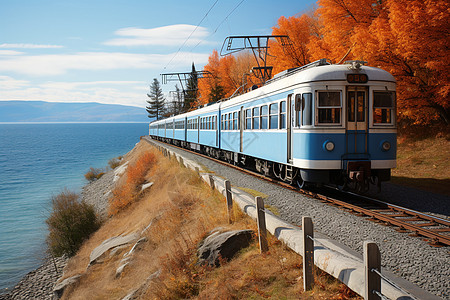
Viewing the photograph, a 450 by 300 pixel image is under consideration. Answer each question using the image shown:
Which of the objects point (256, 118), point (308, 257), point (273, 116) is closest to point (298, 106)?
point (273, 116)

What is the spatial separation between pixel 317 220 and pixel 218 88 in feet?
156

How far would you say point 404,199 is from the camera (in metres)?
10.7

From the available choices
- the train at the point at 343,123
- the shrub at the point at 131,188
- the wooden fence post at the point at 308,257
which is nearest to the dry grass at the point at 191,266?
the wooden fence post at the point at 308,257

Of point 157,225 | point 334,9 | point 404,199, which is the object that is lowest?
point 157,225

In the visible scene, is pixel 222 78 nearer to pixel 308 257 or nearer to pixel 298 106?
pixel 298 106

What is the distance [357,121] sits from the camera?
10.2 metres

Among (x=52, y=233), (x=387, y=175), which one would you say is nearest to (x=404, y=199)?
(x=387, y=175)

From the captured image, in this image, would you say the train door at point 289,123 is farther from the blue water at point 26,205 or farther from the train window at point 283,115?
the blue water at point 26,205

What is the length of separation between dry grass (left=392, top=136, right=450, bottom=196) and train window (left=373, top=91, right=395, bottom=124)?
11.4 ft

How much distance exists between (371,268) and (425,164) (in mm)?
14711

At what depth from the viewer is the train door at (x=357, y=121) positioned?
1017cm

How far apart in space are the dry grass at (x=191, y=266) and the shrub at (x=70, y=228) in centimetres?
359

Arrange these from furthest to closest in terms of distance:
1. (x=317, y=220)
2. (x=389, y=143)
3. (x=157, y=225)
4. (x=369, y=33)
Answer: (x=369, y=33) → (x=157, y=225) → (x=389, y=143) → (x=317, y=220)

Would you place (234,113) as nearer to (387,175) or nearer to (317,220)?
(387,175)
